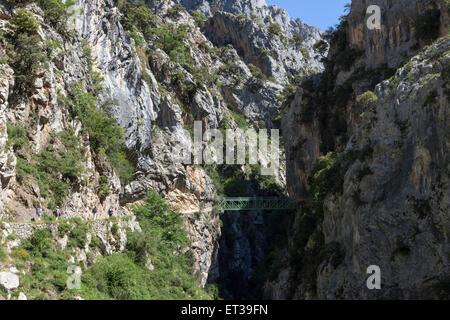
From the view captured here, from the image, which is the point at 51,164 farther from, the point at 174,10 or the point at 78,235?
the point at 174,10

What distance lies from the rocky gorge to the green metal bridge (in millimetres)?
1346

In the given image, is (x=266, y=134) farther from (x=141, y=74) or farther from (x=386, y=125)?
(x=386, y=125)

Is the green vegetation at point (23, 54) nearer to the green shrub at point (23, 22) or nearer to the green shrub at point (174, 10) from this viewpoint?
the green shrub at point (23, 22)

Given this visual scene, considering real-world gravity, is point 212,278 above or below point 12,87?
below

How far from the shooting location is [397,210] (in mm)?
20969

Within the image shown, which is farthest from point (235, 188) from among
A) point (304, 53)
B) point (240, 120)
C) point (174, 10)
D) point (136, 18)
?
point (304, 53)

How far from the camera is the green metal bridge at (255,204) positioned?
48062mm

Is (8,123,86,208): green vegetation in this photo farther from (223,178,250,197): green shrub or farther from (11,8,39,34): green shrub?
(223,178,250,197): green shrub

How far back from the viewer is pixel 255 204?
5009 centimetres

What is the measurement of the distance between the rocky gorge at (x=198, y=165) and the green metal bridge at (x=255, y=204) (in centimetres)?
135

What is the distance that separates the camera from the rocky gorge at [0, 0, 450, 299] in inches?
777

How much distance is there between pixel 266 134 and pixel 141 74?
34.8 meters

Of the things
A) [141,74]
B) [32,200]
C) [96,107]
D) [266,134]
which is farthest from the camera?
[266,134]
